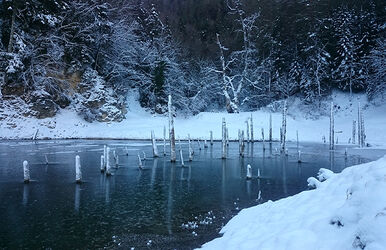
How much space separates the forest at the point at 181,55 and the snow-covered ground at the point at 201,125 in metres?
2.03

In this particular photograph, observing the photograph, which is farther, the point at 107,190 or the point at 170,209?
the point at 107,190

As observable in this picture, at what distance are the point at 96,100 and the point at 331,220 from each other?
4643cm

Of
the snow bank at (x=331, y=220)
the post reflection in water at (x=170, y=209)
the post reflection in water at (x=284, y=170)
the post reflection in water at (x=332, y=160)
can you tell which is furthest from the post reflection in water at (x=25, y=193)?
the post reflection in water at (x=332, y=160)

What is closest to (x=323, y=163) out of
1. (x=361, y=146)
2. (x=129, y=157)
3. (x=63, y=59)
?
(x=361, y=146)

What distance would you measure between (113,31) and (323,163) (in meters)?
41.2

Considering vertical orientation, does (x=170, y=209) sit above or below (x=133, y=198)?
below

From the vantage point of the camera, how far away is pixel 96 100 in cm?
4897

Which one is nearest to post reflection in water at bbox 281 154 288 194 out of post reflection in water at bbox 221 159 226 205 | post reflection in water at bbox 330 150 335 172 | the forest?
post reflection in water at bbox 221 159 226 205

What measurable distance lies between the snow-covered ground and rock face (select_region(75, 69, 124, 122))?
1.23 meters

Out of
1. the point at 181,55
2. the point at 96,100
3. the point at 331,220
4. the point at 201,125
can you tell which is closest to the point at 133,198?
the point at 331,220

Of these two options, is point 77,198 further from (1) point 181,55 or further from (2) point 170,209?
(1) point 181,55

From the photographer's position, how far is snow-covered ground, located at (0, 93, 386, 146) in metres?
42.0

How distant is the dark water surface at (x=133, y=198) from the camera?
10.3 metres

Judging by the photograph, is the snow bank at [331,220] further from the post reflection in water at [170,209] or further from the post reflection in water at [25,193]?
the post reflection in water at [25,193]
